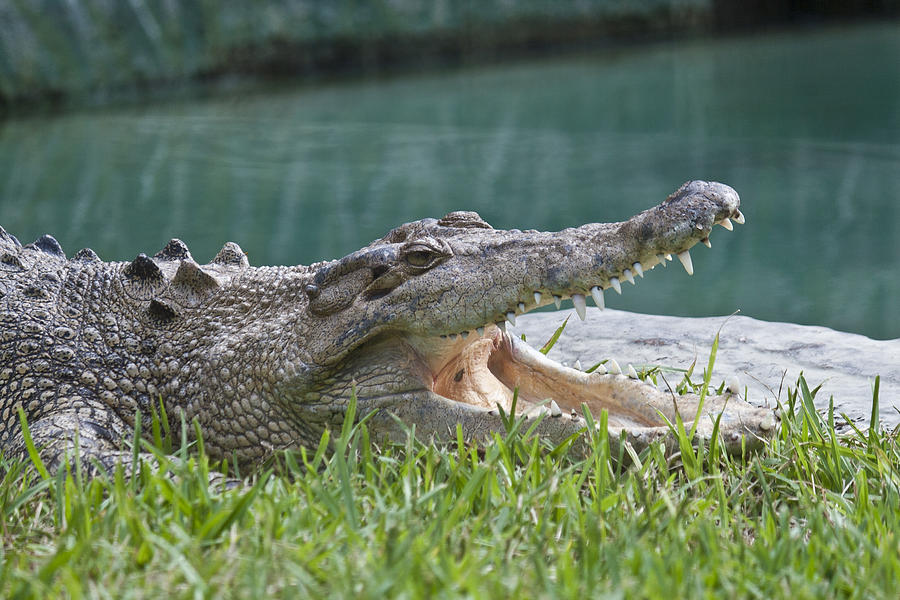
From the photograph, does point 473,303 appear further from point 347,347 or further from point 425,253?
point 347,347

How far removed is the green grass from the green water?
3.47 metres

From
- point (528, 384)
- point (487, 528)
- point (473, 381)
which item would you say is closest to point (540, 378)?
point (528, 384)

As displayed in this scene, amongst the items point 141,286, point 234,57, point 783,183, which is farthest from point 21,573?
point 234,57

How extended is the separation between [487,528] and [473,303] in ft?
2.68

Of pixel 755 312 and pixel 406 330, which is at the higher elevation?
pixel 406 330

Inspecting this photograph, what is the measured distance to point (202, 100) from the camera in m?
16.6

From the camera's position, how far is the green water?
730 centimetres

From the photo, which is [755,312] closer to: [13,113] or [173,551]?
[173,551]

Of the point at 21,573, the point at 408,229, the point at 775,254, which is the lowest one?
the point at 775,254

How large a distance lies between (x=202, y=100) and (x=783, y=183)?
1057 centimetres

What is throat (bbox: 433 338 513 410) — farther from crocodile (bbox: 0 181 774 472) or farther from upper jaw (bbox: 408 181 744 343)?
upper jaw (bbox: 408 181 744 343)

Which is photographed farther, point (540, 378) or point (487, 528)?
point (540, 378)

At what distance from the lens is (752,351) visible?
4.11 metres

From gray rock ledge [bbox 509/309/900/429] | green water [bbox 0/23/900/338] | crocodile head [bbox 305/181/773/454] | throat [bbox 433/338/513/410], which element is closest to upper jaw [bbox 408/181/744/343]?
crocodile head [bbox 305/181/773/454]
